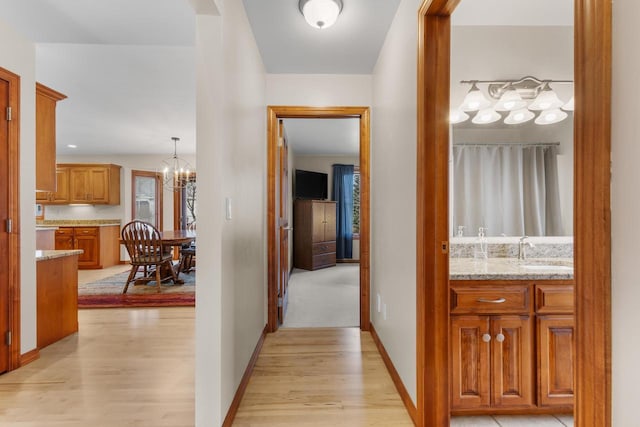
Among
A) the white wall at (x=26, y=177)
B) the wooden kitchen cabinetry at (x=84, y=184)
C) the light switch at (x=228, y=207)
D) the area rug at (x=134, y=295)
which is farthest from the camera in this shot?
the wooden kitchen cabinetry at (x=84, y=184)

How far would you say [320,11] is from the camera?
6.00 ft

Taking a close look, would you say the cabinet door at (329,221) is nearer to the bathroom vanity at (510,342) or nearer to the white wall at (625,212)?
the bathroom vanity at (510,342)

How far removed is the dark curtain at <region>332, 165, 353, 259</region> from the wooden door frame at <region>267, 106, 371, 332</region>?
12.7ft

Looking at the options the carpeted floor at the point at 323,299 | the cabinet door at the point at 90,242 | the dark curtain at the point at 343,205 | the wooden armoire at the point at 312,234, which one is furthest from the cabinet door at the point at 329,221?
the cabinet door at the point at 90,242

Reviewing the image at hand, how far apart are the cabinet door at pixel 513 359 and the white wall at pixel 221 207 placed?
1382mm

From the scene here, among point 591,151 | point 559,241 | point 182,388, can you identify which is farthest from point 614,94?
point 182,388

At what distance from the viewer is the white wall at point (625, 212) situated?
51 centimetres

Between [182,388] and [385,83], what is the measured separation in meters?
2.55

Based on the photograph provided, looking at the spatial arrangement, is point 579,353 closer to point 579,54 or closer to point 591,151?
point 591,151

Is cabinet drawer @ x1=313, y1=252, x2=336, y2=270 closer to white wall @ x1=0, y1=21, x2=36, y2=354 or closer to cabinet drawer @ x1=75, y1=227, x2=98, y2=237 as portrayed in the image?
white wall @ x1=0, y1=21, x2=36, y2=354

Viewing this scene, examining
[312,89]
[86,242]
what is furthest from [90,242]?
[312,89]

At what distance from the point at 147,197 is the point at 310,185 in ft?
12.4

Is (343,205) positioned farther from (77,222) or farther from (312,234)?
(77,222)

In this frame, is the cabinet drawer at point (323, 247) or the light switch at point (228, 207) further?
the cabinet drawer at point (323, 247)
